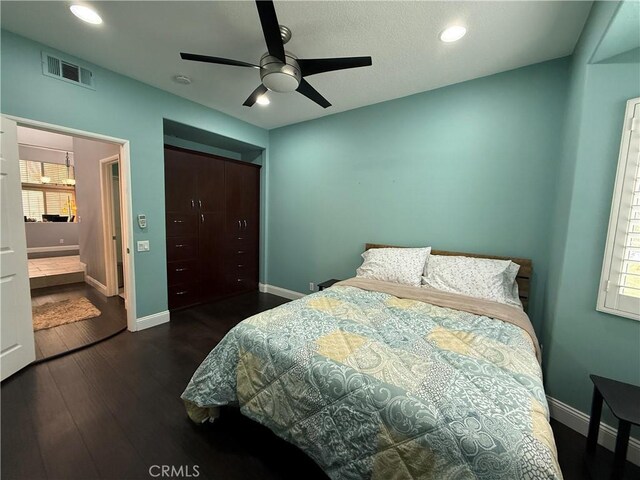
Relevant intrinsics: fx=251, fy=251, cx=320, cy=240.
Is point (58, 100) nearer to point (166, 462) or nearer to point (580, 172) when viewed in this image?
point (166, 462)

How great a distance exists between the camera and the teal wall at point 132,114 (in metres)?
2.01

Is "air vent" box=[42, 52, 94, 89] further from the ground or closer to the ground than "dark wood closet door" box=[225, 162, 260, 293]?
further from the ground

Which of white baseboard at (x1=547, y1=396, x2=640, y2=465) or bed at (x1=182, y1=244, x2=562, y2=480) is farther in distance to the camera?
white baseboard at (x1=547, y1=396, x2=640, y2=465)

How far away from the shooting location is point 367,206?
3.21 m

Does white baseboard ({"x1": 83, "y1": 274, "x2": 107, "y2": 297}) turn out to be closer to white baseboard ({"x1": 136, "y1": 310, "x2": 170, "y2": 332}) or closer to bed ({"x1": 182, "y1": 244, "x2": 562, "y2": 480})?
white baseboard ({"x1": 136, "y1": 310, "x2": 170, "y2": 332})

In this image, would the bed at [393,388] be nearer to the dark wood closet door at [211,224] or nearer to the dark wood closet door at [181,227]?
the dark wood closet door at [181,227]

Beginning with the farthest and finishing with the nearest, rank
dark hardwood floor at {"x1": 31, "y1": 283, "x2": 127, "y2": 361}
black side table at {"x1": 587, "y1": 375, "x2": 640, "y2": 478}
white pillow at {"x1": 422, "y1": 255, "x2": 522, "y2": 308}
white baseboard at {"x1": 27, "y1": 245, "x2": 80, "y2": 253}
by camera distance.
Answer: white baseboard at {"x1": 27, "y1": 245, "x2": 80, "y2": 253} → dark hardwood floor at {"x1": 31, "y1": 283, "x2": 127, "y2": 361} → white pillow at {"x1": 422, "y1": 255, "x2": 522, "y2": 308} → black side table at {"x1": 587, "y1": 375, "x2": 640, "y2": 478}

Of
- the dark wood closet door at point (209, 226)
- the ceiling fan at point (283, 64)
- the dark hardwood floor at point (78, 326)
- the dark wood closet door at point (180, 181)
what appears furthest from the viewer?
the dark wood closet door at point (209, 226)

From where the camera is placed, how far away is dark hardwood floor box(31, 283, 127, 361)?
246cm

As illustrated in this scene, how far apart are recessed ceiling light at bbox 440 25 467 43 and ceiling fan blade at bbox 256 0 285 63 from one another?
1.21 meters

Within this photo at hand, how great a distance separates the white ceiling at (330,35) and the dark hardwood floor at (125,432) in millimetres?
2724

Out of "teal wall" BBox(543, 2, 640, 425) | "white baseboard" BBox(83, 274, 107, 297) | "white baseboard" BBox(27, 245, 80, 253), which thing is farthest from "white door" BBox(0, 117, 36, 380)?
"white baseboard" BBox(27, 245, 80, 253)

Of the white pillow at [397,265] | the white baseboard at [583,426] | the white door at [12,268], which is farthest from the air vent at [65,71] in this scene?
the white baseboard at [583,426]

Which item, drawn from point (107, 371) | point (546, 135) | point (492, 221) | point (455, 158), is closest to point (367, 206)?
point (455, 158)
